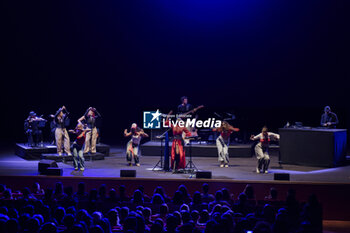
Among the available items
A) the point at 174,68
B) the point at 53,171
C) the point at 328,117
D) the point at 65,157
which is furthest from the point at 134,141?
the point at 174,68

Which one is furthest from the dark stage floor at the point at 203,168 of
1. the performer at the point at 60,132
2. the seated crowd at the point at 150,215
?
the seated crowd at the point at 150,215

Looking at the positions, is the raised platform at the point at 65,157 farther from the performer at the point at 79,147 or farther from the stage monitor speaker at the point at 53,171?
the stage monitor speaker at the point at 53,171

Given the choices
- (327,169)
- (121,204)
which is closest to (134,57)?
(327,169)

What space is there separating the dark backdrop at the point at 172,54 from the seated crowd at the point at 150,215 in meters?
11.4

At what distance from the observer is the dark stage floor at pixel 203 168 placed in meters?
12.4

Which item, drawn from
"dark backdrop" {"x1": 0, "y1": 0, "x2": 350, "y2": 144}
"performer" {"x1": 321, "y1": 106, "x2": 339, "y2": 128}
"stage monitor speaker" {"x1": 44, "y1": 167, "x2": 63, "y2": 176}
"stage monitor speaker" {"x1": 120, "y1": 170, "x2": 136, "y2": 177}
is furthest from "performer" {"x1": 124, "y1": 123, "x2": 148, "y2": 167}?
"dark backdrop" {"x1": 0, "y1": 0, "x2": 350, "y2": 144}

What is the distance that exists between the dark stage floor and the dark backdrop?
5143mm

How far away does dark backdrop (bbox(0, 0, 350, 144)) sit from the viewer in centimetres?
1986

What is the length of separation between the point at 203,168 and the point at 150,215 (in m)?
6.58

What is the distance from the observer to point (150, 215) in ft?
24.7

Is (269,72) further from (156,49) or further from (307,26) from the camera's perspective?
(156,49)

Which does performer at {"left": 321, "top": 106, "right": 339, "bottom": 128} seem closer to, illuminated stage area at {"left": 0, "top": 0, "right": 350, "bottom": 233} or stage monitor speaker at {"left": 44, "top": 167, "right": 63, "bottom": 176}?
illuminated stage area at {"left": 0, "top": 0, "right": 350, "bottom": 233}

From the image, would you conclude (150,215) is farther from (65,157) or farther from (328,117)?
(328,117)

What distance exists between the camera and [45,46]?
20609mm
